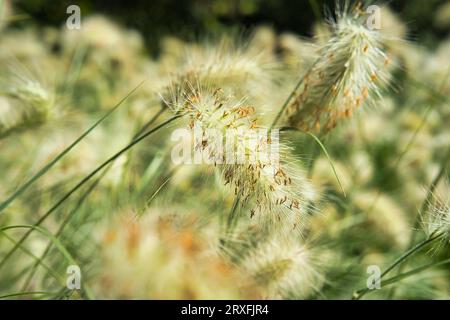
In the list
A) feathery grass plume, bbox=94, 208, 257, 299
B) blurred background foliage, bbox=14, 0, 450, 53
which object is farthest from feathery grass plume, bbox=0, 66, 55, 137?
blurred background foliage, bbox=14, 0, 450, 53

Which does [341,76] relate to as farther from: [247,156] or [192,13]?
[192,13]

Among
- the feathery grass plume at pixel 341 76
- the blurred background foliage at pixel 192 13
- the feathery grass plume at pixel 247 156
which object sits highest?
the blurred background foliage at pixel 192 13

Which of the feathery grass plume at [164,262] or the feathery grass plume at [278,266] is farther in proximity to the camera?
the feathery grass plume at [278,266]

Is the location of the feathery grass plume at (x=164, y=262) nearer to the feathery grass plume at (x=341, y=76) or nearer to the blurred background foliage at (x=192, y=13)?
the feathery grass plume at (x=341, y=76)

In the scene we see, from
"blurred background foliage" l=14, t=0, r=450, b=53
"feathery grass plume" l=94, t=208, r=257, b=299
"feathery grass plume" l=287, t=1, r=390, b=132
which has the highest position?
"blurred background foliage" l=14, t=0, r=450, b=53

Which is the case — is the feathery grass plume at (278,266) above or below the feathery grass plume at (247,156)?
below

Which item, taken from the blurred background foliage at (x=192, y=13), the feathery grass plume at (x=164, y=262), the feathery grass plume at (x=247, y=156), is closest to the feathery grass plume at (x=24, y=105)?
the feathery grass plume at (x=164, y=262)

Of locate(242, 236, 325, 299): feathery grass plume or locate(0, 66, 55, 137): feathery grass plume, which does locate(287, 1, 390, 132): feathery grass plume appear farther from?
locate(0, 66, 55, 137): feathery grass plume
